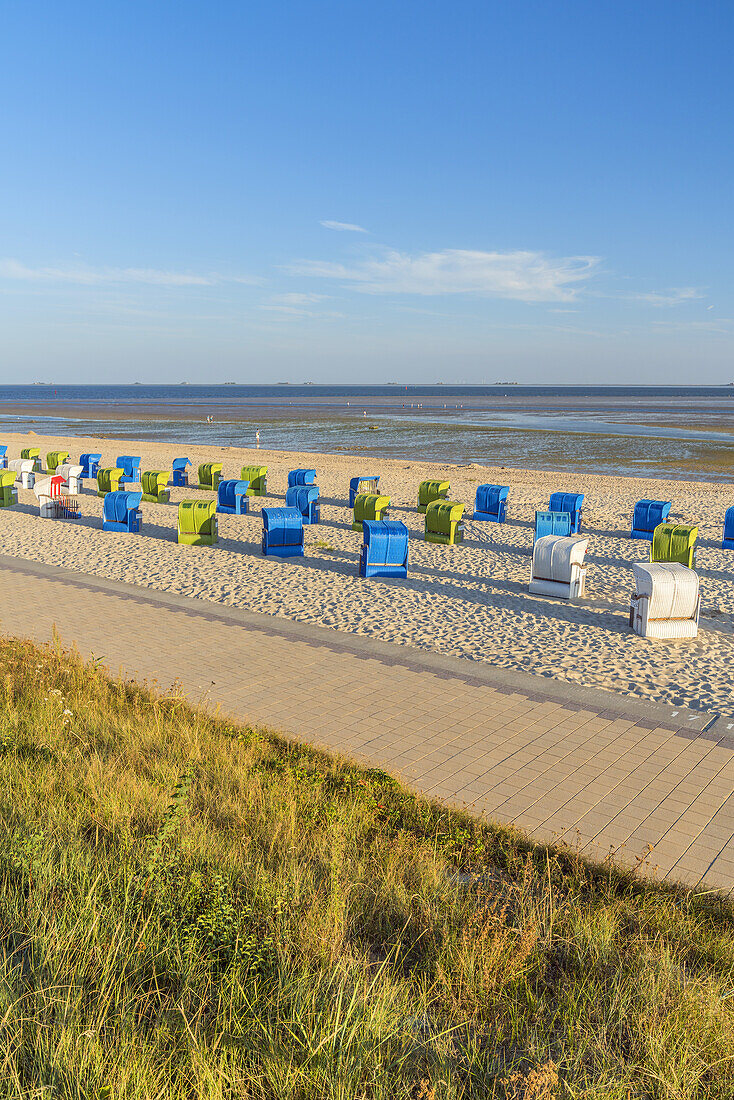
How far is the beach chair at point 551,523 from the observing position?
15336 mm

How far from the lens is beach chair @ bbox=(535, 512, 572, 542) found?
1534cm

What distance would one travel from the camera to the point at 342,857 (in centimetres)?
483

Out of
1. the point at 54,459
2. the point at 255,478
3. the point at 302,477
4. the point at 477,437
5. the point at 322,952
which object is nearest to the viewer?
the point at 322,952

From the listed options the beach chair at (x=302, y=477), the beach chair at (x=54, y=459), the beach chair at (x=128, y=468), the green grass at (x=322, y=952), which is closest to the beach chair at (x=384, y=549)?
the beach chair at (x=302, y=477)

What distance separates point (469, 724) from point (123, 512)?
13.3m

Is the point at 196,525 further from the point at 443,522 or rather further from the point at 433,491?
the point at 433,491

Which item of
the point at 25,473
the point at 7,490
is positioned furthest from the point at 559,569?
the point at 25,473

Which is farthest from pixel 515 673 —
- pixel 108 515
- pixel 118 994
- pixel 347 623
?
pixel 108 515

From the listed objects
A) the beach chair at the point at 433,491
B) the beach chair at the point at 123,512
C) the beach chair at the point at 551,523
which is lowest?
the beach chair at the point at 123,512

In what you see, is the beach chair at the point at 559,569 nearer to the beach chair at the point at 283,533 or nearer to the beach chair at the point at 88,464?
the beach chair at the point at 283,533

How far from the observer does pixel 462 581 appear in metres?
13.9

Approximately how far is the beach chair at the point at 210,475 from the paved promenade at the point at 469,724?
43.2 feet

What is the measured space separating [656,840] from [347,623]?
6300mm

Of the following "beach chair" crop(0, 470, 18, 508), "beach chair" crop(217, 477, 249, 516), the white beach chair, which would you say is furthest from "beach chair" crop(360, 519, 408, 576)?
the white beach chair
